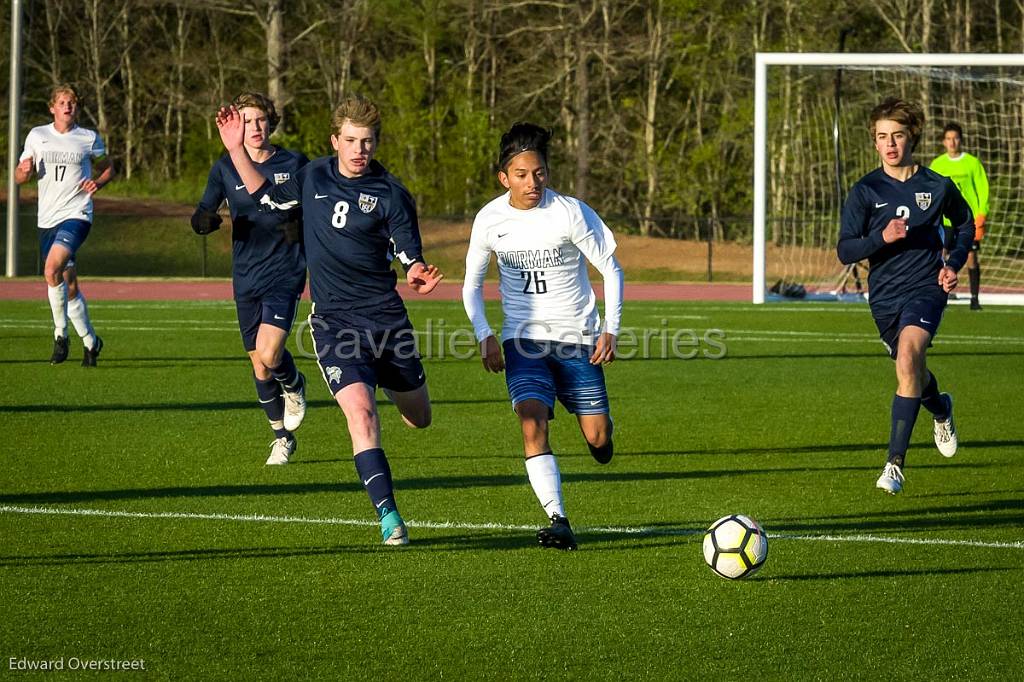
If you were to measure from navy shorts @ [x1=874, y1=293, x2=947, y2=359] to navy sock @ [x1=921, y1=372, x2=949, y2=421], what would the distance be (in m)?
0.42

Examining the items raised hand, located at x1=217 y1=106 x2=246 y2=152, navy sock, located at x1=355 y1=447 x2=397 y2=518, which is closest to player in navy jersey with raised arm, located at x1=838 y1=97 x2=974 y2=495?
navy sock, located at x1=355 y1=447 x2=397 y2=518

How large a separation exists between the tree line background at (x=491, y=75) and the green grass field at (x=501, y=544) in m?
27.0

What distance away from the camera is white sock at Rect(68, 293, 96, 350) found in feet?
45.0

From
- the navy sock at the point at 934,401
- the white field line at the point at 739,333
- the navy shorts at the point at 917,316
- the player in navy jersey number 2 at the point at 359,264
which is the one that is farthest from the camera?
the white field line at the point at 739,333

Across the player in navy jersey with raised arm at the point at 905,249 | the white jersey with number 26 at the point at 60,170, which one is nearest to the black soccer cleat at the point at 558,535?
the player in navy jersey with raised arm at the point at 905,249

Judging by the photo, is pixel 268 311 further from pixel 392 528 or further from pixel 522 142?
pixel 522 142

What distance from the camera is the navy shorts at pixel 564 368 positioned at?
21.8ft

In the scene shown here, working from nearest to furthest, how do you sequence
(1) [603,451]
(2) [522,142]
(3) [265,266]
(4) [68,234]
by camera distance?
(2) [522,142] → (1) [603,451] → (3) [265,266] → (4) [68,234]

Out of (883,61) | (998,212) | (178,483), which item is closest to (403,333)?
(178,483)

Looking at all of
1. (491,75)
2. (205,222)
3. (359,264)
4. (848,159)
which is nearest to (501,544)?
(359,264)

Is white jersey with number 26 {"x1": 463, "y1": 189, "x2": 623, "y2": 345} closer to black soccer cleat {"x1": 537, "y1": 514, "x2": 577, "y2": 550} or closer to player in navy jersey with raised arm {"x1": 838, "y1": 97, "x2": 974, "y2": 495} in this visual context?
black soccer cleat {"x1": 537, "y1": 514, "x2": 577, "y2": 550}

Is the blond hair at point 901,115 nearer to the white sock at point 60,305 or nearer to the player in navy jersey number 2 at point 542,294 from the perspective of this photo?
the player in navy jersey number 2 at point 542,294

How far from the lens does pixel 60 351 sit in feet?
46.4

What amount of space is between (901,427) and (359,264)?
3.20m
